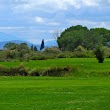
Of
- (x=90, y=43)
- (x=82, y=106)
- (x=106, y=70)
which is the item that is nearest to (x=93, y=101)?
(x=82, y=106)

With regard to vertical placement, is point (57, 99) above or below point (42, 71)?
below

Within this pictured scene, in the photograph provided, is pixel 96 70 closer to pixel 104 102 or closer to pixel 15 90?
pixel 15 90

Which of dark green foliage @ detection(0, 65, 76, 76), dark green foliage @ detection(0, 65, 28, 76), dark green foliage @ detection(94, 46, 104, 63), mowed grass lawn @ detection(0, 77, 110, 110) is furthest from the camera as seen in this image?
dark green foliage @ detection(94, 46, 104, 63)

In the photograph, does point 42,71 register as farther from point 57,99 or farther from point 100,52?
point 57,99

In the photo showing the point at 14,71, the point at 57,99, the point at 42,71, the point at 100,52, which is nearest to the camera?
the point at 57,99

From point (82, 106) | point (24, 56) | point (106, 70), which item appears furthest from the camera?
point (24, 56)

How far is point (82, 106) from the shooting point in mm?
21500

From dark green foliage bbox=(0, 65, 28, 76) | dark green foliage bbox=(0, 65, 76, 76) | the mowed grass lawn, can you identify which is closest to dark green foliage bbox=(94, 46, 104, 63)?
dark green foliage bbox=(0, 65, 76, 76)

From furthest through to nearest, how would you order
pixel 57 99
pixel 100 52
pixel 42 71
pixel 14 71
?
pixel 100 52 → pixel 14 71 → pixel 42 71 → pixel 57 99

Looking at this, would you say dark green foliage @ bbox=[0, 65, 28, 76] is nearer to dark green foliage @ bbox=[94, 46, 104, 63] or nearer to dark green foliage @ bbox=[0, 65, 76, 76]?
dark green foliage @ bbox=[0, 65, 76, 76]

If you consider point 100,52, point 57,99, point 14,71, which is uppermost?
point 100,52

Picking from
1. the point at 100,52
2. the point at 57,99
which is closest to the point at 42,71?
the point at 100,52

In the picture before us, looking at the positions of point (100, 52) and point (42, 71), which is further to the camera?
point (100, 52)

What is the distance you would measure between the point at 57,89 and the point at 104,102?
8.23m
